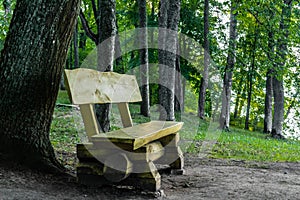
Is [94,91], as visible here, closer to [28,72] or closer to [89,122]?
[89,122]

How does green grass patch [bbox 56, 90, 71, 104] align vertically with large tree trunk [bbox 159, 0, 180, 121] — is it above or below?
below

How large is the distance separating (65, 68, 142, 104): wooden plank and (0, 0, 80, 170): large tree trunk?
0.47 metres

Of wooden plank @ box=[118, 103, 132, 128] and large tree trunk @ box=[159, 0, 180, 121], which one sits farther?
large tree trunk @ box=[159, 0, 180, 121]

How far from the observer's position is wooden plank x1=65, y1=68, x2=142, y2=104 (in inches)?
156

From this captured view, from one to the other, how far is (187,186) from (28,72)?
101 inches

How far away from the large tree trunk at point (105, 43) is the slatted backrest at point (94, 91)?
188 cm

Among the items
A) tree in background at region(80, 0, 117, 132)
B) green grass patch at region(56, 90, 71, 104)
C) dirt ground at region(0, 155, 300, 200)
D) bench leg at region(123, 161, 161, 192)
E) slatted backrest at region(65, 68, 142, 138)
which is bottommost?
dirt ground at region(0, 155, 300, 200)

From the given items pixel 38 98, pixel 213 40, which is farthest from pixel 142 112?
pixel 38 98

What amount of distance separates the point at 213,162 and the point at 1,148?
4.22m

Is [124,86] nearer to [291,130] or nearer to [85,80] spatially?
[85,80]

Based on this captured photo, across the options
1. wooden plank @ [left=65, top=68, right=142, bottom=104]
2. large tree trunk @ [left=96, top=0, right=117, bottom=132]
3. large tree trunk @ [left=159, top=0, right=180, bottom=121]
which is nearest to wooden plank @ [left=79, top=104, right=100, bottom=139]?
wooden plank @ [left=65, top=68, right=142, bottom=104]

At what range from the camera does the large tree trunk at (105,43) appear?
24.5ft

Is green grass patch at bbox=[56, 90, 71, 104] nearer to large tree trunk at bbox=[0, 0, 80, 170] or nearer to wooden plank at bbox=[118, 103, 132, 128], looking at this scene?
wooden plank at bbox=[118, 103, 132, 128]

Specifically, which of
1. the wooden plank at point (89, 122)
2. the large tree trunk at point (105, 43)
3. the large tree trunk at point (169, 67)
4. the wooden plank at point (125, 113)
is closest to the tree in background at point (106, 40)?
the large tree trunk at point (105, 43)
